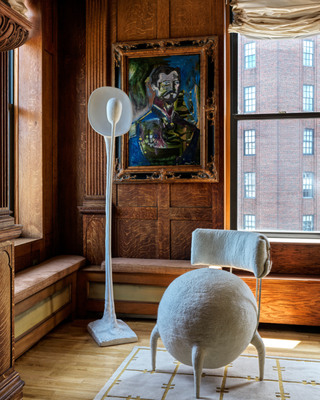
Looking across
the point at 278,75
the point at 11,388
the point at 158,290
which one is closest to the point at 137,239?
the point at 158,290

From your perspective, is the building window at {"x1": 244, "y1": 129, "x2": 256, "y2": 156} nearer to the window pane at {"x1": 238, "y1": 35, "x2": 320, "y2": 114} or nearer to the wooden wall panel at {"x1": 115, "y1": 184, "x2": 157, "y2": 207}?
the window pane at {"x1": 238, "y1": 35, "x2": 320, "y2": 114}

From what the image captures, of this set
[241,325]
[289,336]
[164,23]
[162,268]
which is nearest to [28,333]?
[162,268]

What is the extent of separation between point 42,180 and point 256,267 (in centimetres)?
214

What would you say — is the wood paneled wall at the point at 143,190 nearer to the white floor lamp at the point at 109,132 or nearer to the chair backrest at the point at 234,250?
the white floor lamp at the point at 109,132

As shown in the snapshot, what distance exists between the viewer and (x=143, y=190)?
3.71m

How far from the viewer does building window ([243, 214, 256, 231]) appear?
372cm

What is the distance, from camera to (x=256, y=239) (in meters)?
2.26

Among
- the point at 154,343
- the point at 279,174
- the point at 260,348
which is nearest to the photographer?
the point at 260,348

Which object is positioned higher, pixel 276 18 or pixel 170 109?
pixel 276 18

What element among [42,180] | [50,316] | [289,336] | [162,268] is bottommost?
[289,336]

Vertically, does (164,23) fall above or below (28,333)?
above

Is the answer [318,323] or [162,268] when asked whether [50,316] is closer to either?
[162,268]

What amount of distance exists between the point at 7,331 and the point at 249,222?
2.47 meters

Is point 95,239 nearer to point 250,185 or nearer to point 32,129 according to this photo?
point 32,129
